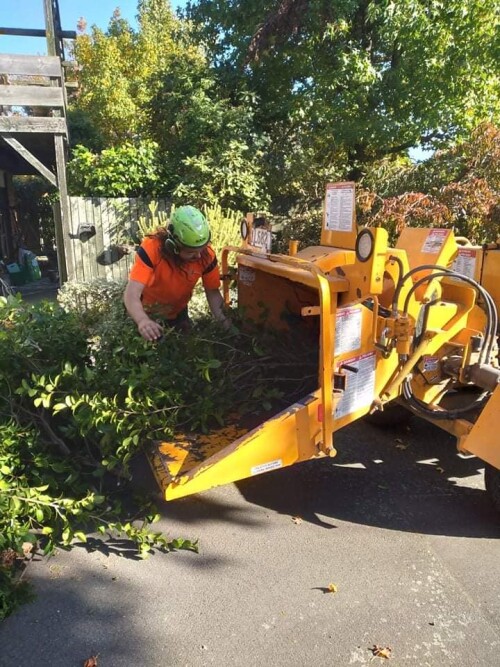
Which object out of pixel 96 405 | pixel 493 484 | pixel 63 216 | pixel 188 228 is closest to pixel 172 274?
pixel 188 228

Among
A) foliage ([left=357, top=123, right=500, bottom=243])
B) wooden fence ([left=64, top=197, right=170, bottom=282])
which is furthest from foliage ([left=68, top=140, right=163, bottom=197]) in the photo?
foliage ([left=357, top=123, right=500, bottom=243])

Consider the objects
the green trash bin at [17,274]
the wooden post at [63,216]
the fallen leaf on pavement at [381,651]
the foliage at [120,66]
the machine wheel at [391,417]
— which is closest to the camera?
the fallen leaf on pavement at [381,651]

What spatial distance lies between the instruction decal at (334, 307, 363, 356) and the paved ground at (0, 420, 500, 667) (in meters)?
1.15

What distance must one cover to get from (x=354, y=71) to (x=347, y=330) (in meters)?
7.09

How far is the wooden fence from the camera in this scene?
931 centimetres

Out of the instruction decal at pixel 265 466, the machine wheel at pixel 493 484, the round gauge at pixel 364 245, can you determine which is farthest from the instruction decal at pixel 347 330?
the machine wheel at pixel 493 484

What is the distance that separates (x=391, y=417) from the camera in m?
4.41

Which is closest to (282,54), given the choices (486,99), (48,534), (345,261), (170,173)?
(170,173)

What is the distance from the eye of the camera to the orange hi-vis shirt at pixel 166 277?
11.7 feet

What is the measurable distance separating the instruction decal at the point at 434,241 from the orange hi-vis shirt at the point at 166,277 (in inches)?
60.7

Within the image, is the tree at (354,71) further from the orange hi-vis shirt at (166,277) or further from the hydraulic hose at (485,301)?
the hydraulic hose at (485,301)

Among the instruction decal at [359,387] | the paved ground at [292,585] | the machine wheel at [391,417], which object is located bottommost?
the paved ground at [292,585]

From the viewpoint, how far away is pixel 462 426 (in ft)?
10.1

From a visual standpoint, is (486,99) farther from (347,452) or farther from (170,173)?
(347,452)
